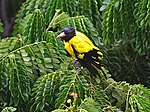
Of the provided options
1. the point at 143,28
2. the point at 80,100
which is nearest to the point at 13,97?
the point at 80,100

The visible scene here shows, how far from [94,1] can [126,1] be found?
0.29 m

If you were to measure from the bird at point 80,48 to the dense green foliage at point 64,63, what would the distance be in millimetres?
82

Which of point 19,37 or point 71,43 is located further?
point 19,37

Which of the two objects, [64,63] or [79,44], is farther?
[64,63]

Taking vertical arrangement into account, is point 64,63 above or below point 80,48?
below

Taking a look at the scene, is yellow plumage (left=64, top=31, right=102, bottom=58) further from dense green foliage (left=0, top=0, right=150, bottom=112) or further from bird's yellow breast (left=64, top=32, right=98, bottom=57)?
dense green foliage (left=0, top=0, right=150, bottom=112)

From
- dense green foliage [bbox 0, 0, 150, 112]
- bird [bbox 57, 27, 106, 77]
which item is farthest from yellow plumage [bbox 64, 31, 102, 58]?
dense green foliage [bbox 0, 0, 150, 112]

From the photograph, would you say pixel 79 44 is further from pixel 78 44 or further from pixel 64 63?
pixel 64 63

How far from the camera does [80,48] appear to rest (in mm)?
2547

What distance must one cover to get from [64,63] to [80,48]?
25cm

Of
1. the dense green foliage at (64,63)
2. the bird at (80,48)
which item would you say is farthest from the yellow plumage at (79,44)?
the dense green foliage at (64,63)

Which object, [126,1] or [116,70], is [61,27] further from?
[116,70]

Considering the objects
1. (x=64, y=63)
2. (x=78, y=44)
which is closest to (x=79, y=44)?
Answer: (x=78, y=44)

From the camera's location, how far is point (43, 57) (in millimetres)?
2844
